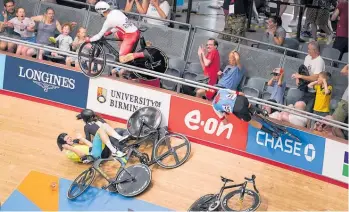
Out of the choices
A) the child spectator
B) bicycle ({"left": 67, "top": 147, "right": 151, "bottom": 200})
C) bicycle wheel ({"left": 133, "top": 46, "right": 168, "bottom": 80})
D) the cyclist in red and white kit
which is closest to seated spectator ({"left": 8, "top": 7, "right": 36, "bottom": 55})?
the child spectator

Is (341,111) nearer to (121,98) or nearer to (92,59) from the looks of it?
(121,98)

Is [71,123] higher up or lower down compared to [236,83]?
lower down

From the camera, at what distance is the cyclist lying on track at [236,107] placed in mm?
13391

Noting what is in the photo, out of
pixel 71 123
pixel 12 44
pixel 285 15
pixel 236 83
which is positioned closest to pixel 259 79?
pixel 236 83

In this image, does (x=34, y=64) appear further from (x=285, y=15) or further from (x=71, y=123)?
(x=285, y=15)

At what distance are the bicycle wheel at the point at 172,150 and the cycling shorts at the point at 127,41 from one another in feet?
5.46

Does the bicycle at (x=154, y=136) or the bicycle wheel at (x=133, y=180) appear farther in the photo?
the bicycle at (x=154, y=136)

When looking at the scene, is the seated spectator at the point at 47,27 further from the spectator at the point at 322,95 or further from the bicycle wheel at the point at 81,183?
the spectator at the point at 322,95

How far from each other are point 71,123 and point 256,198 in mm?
4089

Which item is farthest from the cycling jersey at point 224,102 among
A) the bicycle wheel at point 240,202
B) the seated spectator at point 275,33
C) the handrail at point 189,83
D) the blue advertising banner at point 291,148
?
the seated spectator at point 275,33

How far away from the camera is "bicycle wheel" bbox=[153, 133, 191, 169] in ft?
46.3

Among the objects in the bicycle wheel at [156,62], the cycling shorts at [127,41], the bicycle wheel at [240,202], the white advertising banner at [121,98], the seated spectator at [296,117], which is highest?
the cycling shorts at [127,41]

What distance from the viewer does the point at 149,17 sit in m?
16.3

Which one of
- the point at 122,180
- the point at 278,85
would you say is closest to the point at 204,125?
the point at 278,85
